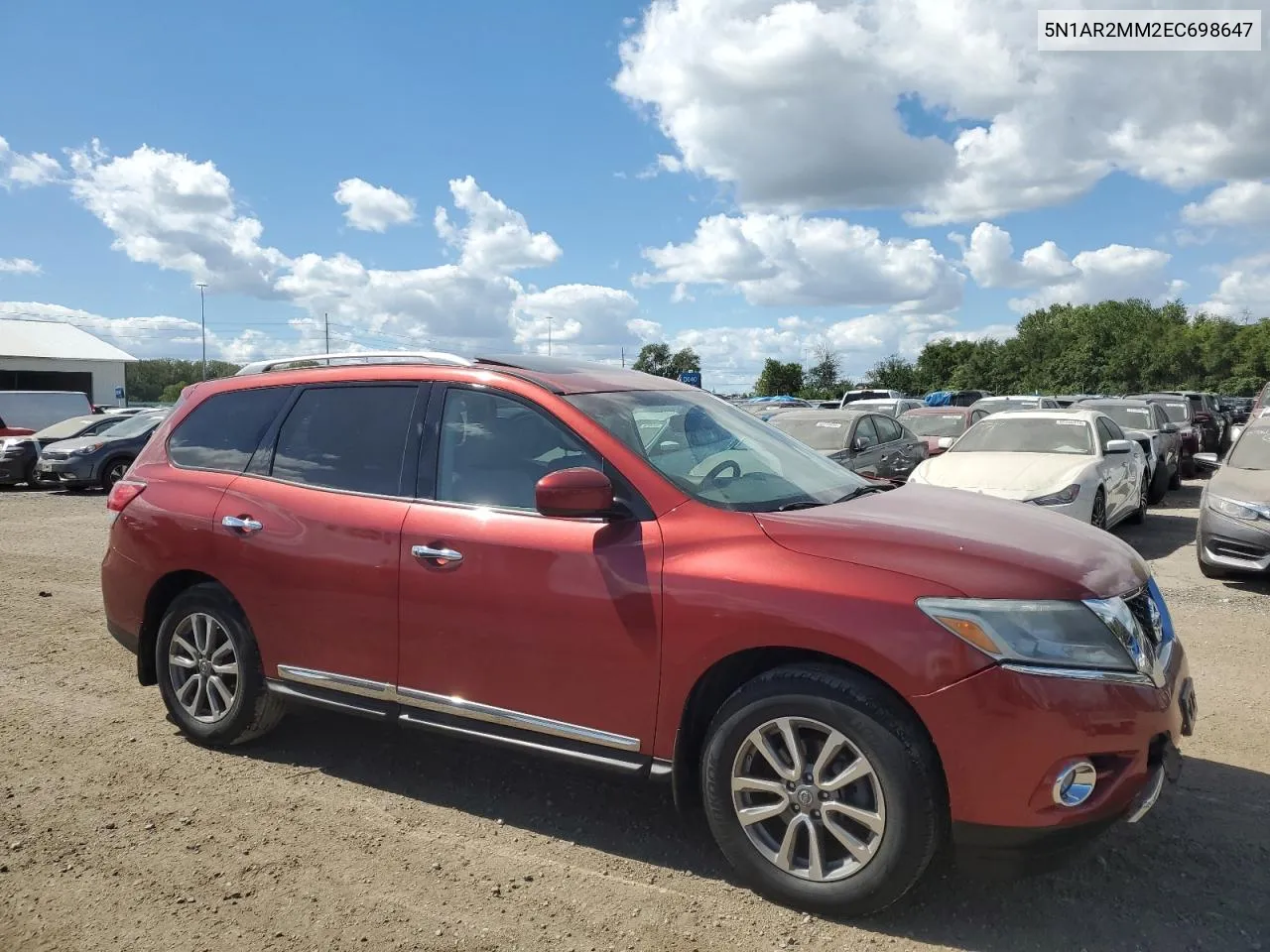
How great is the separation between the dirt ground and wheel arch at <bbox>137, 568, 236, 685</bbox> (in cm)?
33

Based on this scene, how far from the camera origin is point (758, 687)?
3.01 metres

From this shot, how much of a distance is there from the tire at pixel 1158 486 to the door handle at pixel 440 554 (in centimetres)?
1326

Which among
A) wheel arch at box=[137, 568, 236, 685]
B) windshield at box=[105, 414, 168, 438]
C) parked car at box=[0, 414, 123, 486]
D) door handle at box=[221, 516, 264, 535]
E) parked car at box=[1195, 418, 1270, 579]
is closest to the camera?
door handle at box=[221, 516, 264, 535]

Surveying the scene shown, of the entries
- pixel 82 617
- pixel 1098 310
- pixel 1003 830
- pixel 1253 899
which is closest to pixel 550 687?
pixel 1003 830

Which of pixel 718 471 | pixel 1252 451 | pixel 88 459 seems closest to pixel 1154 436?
pixel 1252 451

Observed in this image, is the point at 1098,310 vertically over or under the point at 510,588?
over

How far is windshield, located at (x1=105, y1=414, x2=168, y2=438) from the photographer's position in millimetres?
18703

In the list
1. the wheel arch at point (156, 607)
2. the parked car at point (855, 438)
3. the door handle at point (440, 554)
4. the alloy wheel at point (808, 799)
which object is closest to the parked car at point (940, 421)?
the parked car at point (855, 438)

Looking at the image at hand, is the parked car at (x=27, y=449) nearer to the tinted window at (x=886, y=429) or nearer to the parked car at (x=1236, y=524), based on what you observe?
the tinted window at (x=886, y=429)

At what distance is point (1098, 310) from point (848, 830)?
109 meters

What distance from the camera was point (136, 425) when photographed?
19125mm

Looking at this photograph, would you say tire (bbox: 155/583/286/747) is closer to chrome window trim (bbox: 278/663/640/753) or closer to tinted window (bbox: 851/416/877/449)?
chrome window trim (bbox: 278/663/640/753)

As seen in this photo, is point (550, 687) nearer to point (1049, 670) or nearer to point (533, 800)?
point (533, 800)

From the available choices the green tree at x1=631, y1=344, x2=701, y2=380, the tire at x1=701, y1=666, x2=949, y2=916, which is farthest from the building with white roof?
the tire at x1=701, y1=666, x2=949, y2=916
